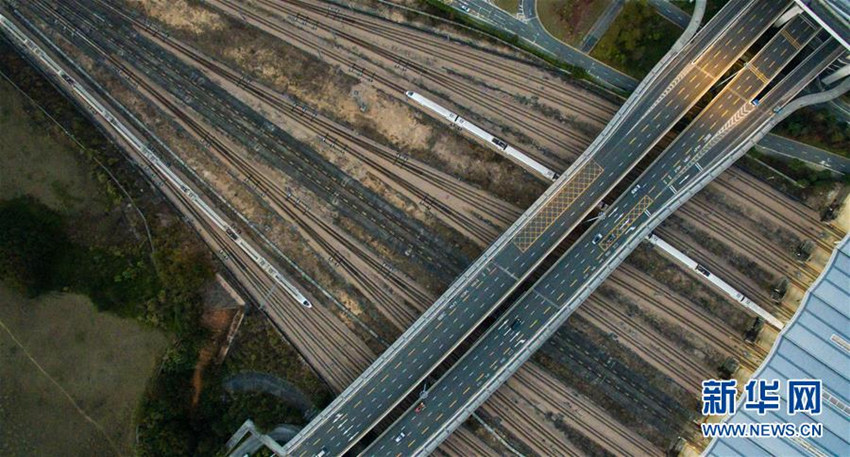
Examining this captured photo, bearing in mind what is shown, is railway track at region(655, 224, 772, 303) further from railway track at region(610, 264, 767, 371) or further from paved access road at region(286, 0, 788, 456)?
paved access road at region(286, 0, 788, 456)

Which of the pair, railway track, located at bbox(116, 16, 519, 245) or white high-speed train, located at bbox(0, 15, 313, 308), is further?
railway track, located at bbox(116, 16, 519, 245)

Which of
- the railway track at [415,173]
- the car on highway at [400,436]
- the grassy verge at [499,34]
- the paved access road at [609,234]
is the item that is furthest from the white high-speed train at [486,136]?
the car on highway at [400,436]

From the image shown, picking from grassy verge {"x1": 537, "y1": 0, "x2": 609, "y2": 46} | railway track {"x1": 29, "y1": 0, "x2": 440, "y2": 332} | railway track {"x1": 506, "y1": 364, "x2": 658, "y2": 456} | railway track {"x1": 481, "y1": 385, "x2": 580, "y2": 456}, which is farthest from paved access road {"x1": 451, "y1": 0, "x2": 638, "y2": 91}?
railway track {"x1": 481, "y1": 385, "x2": 580, "y2": 456}

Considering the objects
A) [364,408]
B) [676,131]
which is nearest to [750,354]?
[676,131]

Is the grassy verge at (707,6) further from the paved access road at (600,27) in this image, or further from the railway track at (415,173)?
the railway track at (415,173)

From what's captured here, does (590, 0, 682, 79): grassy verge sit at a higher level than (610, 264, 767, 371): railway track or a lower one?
higher

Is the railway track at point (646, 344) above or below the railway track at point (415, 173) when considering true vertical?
above

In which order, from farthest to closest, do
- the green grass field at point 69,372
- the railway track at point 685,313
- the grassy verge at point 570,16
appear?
the grassy verge at point 570,16 → the railway track at point 685,313 → the green grass field at point 69,372
